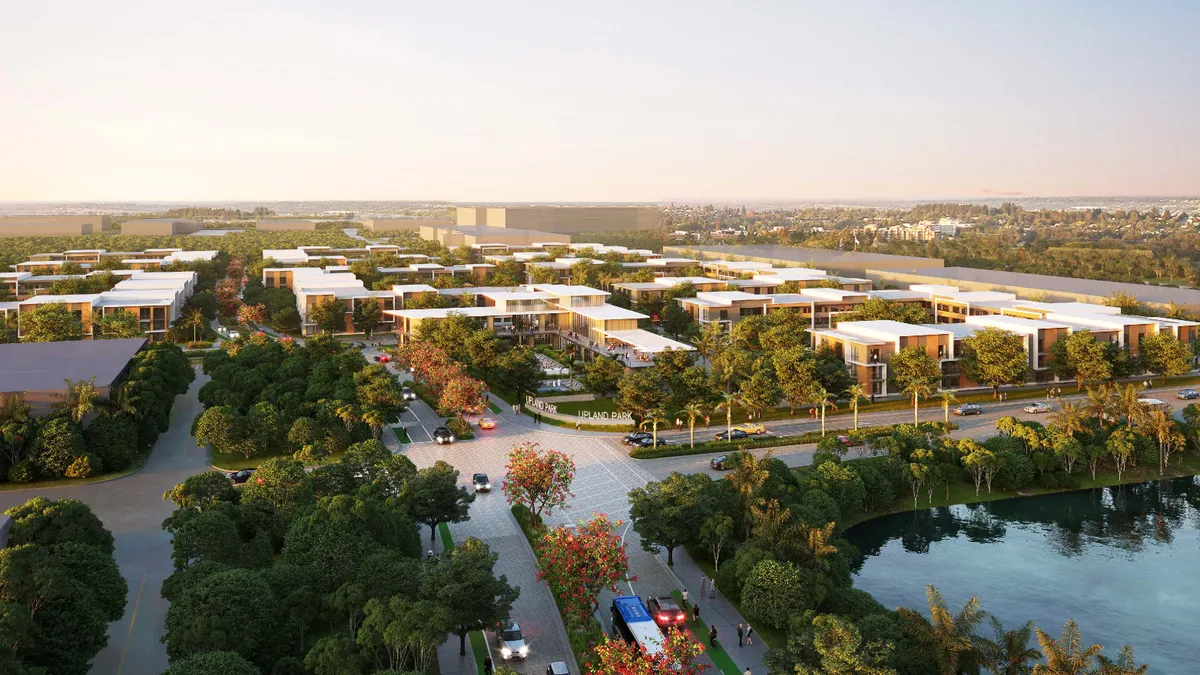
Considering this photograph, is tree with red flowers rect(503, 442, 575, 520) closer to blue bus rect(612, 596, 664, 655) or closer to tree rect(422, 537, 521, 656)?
blue bus rect(612, 596, 664, 655)

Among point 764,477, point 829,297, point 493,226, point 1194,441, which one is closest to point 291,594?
point 764,477

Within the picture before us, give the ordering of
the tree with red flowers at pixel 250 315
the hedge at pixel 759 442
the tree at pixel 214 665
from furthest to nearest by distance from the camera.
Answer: the tree with red flowers at pixel 250 315, the hedge at pixel 759 442, the tree at pixel 214 665

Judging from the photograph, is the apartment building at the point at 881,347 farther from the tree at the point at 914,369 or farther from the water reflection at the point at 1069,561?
the water reflection at the point at 1069,561

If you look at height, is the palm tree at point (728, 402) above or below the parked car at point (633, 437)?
above

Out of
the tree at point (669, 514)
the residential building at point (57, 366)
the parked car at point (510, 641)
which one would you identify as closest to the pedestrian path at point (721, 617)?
the tree at point (669, 514)

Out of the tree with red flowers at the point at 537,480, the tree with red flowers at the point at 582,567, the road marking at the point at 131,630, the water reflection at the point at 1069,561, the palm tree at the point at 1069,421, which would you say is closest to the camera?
the road marking at the point at 131,630

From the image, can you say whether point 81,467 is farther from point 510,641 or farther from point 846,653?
point 846,653

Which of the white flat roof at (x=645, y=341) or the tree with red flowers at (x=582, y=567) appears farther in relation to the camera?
the white flat roof at (x=645, y=341)

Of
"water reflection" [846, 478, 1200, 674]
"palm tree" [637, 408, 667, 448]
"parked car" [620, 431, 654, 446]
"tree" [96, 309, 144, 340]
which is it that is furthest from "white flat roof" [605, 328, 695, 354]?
"tree" [96, 309, 144, 340]
